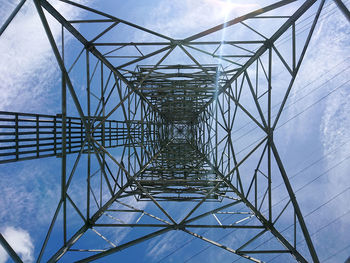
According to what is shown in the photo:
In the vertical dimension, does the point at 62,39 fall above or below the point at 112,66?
below

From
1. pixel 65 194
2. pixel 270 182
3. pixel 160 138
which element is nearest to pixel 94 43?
pixel 65 194

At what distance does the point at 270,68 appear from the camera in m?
5.69

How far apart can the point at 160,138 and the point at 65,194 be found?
42.5ft

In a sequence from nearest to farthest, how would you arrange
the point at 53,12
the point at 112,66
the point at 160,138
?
the point at 53,12
the point at 112,66
the point at 160,138

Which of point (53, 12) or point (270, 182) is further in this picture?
point (270, 182)

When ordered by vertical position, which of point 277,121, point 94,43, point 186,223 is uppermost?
point 94,43

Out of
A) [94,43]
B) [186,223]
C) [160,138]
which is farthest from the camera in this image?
[160,138]

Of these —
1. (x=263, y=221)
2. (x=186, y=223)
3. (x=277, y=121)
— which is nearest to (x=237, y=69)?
(x=277, y=121)

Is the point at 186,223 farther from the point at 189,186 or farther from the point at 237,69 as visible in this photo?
the point at 237,69

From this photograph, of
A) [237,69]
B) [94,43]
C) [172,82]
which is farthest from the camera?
[172,82]

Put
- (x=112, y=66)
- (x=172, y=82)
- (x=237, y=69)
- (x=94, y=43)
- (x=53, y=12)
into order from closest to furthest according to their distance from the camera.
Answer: (x=53, y=12)
(x=94, y=43)
(x=112, y=66)
(x=237, y=69)
(x=172, y=82)

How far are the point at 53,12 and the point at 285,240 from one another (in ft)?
27.2

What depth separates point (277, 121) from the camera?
5543 mm

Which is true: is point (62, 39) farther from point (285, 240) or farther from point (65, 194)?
point (285, 240)
